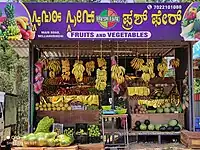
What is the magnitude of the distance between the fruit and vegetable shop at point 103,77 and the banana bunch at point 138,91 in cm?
3

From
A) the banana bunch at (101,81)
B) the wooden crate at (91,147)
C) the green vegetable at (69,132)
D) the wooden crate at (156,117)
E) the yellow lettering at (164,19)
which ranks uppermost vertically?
the yellow lettering at (164,19)

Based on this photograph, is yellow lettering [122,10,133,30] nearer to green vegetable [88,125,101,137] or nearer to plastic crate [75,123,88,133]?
green vegetable [88,125,101,137]

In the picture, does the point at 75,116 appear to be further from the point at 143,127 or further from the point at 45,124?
the point at 143,127

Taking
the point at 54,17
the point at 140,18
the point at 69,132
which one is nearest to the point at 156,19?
the point at 140,18

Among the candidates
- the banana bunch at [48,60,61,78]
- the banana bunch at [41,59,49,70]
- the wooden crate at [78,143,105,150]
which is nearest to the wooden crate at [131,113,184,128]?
the wooden crate at [78,143,105,150]

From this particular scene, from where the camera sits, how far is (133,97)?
9594 mm

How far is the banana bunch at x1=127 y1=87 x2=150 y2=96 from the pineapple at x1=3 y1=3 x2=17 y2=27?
11.5 feet

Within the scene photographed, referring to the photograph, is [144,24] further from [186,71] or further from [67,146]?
[67,146]

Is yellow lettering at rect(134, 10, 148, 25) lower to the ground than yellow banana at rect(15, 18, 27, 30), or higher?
higher

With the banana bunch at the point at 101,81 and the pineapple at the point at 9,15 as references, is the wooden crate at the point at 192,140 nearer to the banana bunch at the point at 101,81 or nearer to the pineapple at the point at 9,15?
the banana bunch at the point at 101,81

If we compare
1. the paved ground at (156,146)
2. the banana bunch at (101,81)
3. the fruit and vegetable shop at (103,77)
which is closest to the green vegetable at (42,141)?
the fruit and vegetable shop at (103,77)

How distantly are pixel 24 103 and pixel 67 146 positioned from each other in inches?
391

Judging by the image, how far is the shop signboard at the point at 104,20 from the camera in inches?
310

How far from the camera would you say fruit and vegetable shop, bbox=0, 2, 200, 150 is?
26.0 feet
